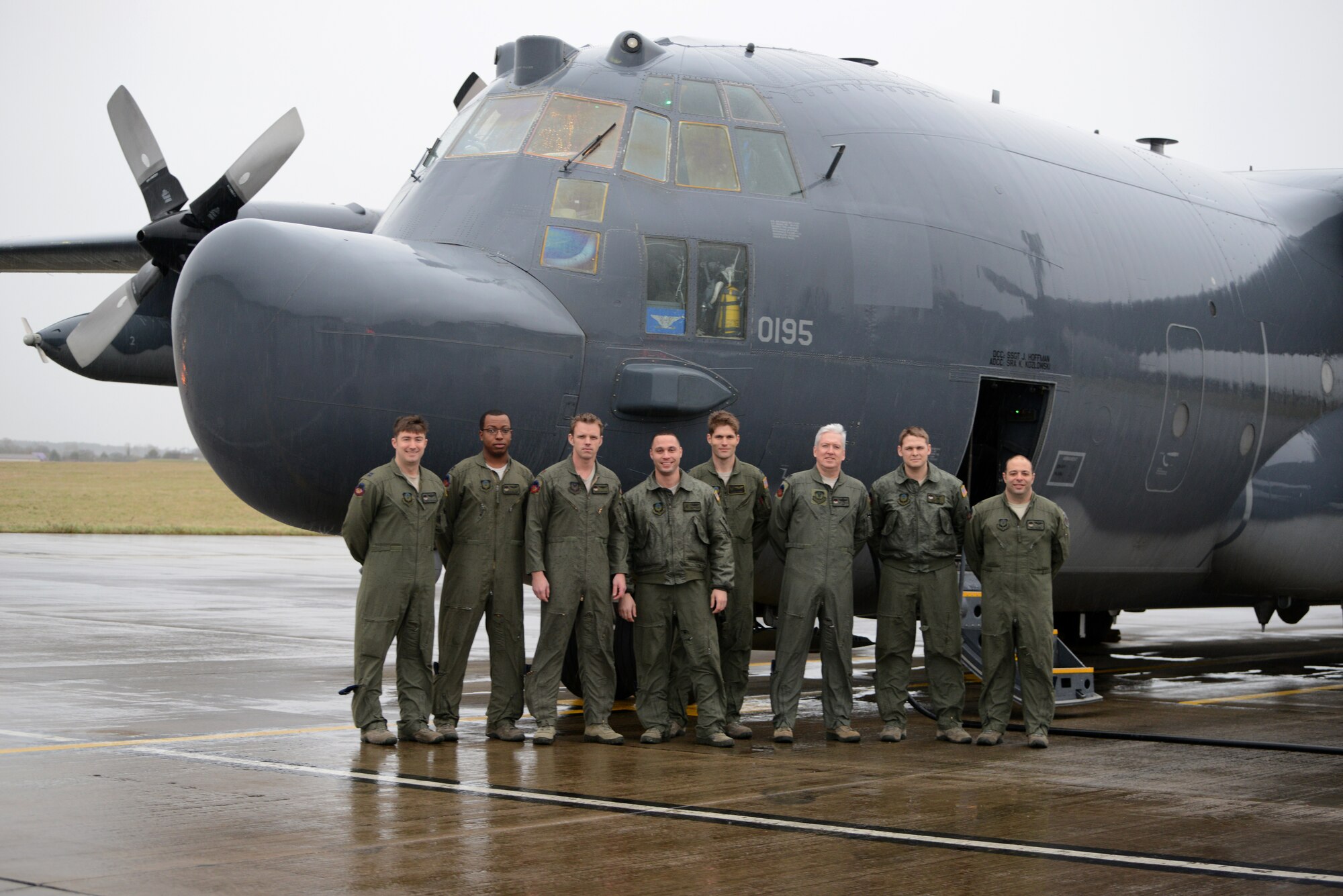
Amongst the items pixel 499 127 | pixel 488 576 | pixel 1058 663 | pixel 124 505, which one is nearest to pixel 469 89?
pixel 499 127

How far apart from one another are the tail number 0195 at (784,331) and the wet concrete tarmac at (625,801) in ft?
8.28

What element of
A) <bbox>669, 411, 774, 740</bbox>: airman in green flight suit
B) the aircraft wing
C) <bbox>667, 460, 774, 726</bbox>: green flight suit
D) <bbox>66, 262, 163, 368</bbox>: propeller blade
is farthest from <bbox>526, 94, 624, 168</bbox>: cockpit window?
the aircraft wing

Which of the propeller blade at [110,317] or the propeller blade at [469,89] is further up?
the propeller blade at [469,89]

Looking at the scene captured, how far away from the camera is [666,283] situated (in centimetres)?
985

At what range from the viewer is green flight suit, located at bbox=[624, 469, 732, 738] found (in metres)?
9.11

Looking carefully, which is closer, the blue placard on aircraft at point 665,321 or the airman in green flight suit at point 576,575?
the airman in green flight suit at point 576,575

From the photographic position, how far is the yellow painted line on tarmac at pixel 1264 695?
→ 1200 cm

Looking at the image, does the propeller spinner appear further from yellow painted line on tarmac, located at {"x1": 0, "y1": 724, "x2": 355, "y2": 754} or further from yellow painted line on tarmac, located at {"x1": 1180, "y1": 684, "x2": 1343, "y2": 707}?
yellow painted line on tarmac, located at {"x1": 1180, "y1": 684, "x2": 1343, "y2": 707}

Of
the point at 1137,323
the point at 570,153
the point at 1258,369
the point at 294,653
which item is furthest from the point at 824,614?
the point at 294,653

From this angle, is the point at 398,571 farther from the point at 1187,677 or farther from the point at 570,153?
the point at 1187,677

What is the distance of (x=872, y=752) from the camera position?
8.87m

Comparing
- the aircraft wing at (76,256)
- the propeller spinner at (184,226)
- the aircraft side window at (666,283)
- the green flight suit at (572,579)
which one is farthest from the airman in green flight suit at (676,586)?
the aircraft wing at (76,256)

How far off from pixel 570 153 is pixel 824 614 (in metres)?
3.40

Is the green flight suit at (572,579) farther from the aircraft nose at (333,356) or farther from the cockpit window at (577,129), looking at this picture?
the cockpit window at (577,129)
